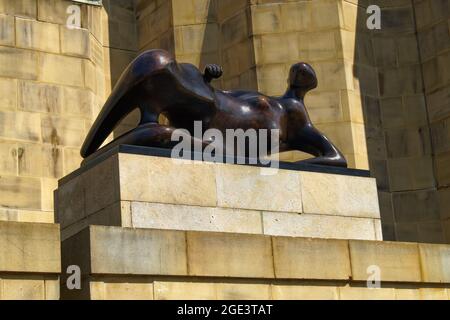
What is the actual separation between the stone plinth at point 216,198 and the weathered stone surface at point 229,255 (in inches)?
17.3

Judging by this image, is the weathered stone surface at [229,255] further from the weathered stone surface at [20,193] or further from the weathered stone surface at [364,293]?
the weathered stone surface at [20,193]

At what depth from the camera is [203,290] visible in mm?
8859

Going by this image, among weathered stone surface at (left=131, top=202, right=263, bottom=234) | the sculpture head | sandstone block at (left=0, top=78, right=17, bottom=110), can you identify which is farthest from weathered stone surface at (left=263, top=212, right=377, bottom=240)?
sandstone block at (left=0, top=78, right=17, bottom=110)

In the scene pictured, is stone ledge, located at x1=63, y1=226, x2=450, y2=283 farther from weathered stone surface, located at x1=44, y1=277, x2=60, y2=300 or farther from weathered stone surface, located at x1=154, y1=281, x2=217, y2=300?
weathered stone surface, located at x1=44, y1=277, x2=60, y2=300

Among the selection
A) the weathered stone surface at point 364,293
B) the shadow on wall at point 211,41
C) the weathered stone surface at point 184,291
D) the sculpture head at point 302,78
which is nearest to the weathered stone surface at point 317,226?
the weathered stone surface at point 364,293

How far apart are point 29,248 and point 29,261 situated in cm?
11

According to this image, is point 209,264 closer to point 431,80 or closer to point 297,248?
point 297,248

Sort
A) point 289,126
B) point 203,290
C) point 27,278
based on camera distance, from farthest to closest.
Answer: point 289,126 → point 203,290 → point 27,278

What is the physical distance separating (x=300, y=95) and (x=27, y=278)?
168 inches

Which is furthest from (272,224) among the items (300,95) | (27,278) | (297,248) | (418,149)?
(418,149)

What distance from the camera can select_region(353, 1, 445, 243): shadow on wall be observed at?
15484mm

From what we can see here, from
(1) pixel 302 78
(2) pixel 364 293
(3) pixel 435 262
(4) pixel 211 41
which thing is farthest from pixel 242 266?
(4) pixel 211 41

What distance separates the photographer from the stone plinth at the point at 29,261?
7969 mm

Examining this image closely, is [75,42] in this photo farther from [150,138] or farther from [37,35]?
[150,138]
